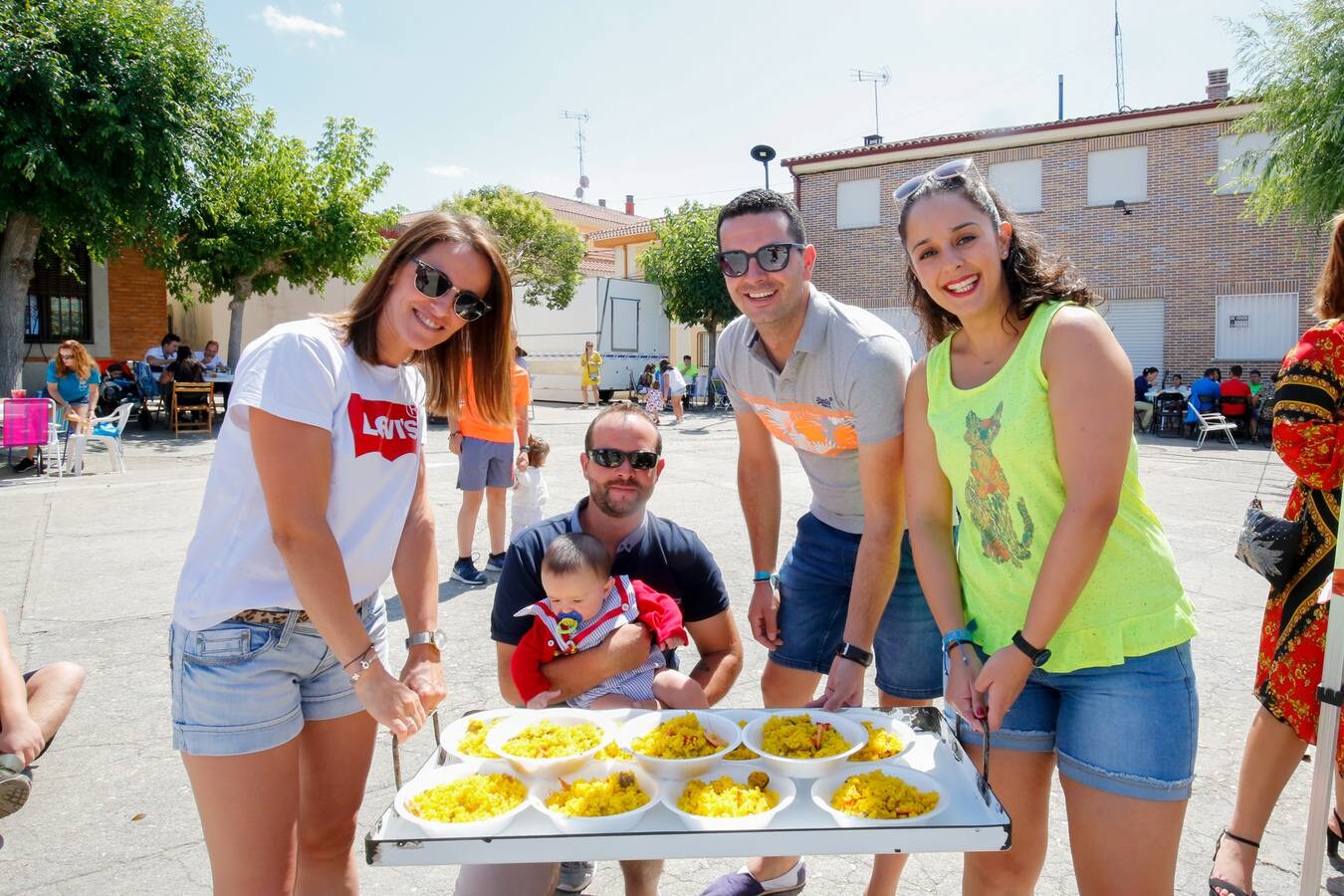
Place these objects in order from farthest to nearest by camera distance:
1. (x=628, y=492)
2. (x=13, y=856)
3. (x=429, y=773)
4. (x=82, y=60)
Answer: (x=82, y=60) < (x=13, y=856) < (x=628, y=492) < (x=429, y=773)

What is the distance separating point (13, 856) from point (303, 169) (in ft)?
61.8

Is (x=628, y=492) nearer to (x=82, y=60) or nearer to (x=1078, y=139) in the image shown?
(x=82, y=60)

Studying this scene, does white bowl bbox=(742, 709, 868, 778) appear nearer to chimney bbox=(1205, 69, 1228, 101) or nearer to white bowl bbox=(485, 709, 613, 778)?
white bowl bbox=(485, 709, 613, 778)

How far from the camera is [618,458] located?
2693 mm

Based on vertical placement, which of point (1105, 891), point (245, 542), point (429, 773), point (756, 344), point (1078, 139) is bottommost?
point (1105, 891)

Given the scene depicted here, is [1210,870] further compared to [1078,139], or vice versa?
[1078,139]

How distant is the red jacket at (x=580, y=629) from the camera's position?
8.25 feet

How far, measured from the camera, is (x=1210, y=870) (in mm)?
2750

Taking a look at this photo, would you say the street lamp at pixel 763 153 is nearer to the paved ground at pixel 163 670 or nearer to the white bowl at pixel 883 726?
the paved ground at pixel 163 670

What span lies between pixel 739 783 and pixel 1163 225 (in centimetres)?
2569

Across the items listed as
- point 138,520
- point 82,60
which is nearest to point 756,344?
point 138,520

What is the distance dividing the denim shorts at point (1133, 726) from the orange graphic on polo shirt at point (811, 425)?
982 millimetres

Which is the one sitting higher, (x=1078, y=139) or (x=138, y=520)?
(x=1078, y=139)

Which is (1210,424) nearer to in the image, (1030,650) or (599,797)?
(1030,650)
